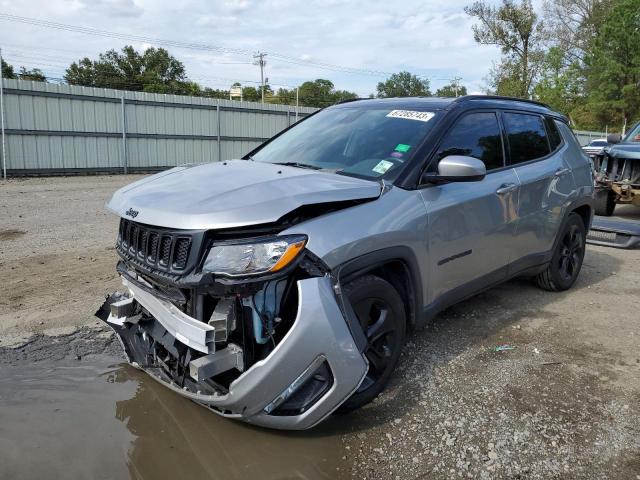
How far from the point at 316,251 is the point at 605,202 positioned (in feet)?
30.0

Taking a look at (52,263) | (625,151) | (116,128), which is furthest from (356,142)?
(116,128)

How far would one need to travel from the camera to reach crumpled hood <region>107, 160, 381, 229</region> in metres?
2.45

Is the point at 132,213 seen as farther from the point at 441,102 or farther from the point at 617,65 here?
the point at 617,65

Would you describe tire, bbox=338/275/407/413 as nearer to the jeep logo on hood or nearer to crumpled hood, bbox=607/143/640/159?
the jeep logo on hood

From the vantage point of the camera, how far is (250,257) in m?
2.41

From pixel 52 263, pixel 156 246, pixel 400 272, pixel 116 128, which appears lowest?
pixel 52 263

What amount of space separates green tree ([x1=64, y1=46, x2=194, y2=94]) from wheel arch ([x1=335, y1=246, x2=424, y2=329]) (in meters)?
56.3

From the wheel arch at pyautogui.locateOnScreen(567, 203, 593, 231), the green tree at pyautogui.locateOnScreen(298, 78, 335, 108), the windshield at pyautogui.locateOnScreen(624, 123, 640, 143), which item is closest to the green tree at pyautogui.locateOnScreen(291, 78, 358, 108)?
the green tree at pyautogui.locateOnScreen(298, 78, 335, 108)

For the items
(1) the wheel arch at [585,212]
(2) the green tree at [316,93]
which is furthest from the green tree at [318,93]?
(1) the wheel arch at [585,212]

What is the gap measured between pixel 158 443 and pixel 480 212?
2.55 meters

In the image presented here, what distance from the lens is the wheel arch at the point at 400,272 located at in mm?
2805

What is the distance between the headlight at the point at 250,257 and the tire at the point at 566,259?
11.4 ft

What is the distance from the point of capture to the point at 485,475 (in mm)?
2537

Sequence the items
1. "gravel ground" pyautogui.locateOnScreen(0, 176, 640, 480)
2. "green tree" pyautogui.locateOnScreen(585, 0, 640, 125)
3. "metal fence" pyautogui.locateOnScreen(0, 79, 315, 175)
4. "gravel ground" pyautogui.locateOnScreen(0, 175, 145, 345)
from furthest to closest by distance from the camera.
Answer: "green tree" pyautogui.locateOnScreen(585, 0, 640, 125)
"metal fence" pyautogui.locateOnScreen(0, 79, 315, 175)
"gravel ground" pyautogui.locateOnScreen(0, 175, 145, 345)
"gravel ground" pyautogui.locateOnScreen(0, 176, 640, 480)
